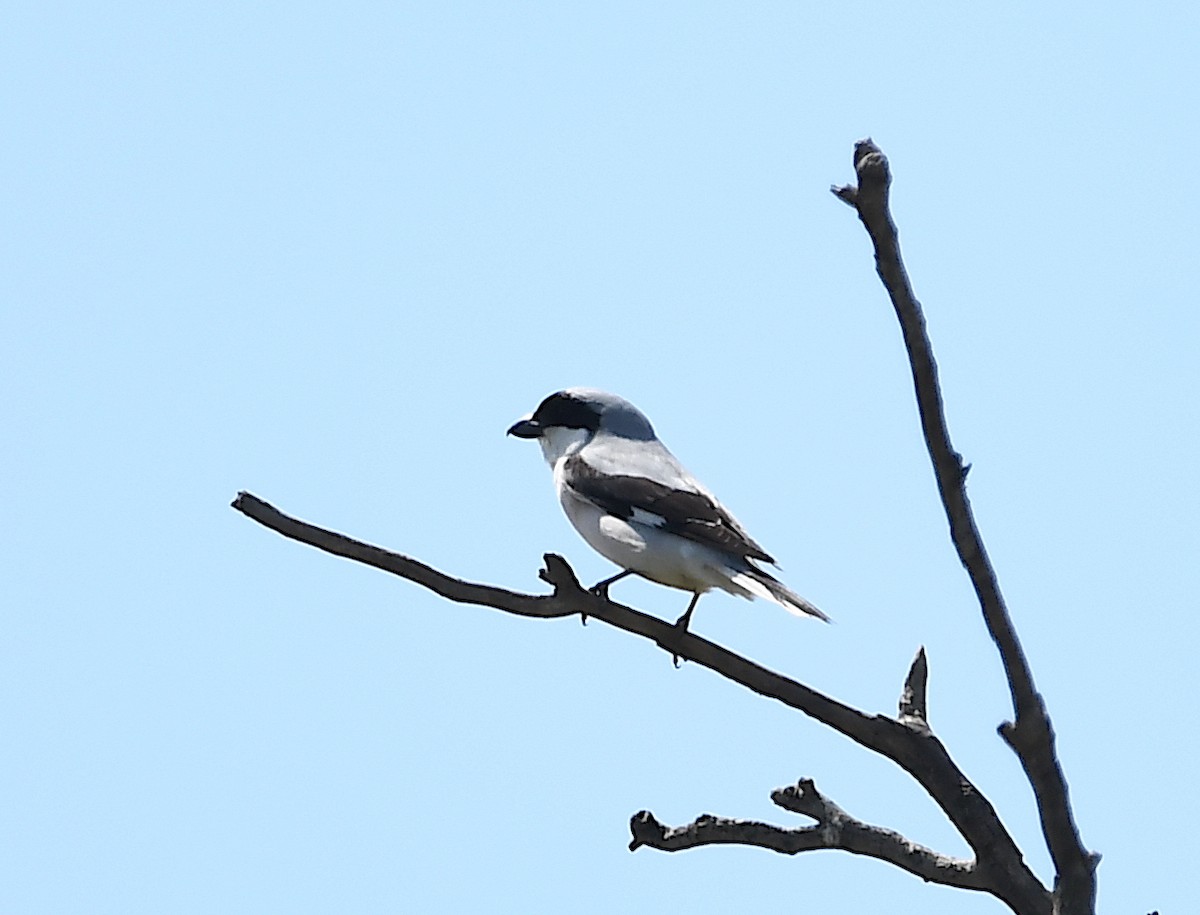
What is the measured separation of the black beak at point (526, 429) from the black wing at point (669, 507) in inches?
27.5

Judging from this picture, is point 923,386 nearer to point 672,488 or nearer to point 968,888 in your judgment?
point 968,888

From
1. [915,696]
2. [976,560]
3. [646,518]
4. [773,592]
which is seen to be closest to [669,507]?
[646,518]

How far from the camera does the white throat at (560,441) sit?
29.2 feet

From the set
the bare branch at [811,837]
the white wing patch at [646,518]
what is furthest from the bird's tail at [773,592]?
the bare branch at [811,837]

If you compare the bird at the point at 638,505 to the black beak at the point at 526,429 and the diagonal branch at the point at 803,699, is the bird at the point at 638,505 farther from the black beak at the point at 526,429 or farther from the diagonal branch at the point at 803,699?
the diagonal branch at the point at 803,699

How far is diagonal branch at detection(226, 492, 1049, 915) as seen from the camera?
4.49 meters

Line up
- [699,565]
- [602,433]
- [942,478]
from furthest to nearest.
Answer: [602,433]
[699,565]
[942,478]

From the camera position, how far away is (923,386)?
3574mm

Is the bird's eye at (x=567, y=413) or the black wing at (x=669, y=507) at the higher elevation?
the bird's eye at (x=567, y=413)

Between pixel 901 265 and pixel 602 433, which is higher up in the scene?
pixel 602 433

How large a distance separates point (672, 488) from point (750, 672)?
3.35 meters

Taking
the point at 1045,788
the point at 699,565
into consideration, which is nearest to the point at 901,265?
the point at 1045,788

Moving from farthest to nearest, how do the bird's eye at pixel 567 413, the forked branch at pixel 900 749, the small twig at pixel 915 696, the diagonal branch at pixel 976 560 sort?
1. the bird's eye at pixel 567 413
2. the small twig at pixel 915 696
3. the forked branch at pixel 900 749
4. the diagonal branch at pixel 976 560

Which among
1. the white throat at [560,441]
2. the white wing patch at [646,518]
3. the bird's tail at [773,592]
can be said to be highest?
the white throat at [560,441]
